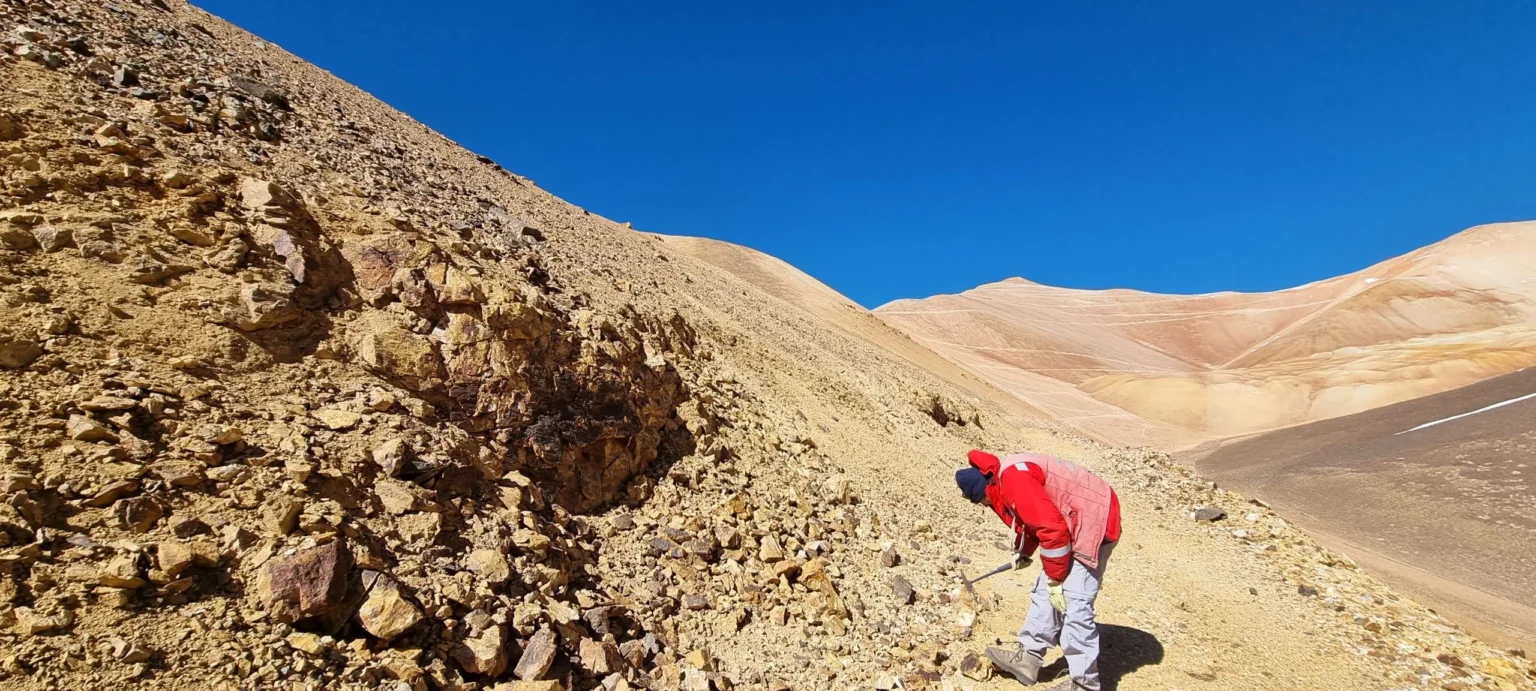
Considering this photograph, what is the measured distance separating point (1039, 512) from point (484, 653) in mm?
3016

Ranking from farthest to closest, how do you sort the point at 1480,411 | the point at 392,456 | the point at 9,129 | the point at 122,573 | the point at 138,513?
the point at 1480,411
the point at 9,129
the point at 392,456
the point at 138,513
the point at 122,573

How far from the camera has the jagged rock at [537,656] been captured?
349 cm

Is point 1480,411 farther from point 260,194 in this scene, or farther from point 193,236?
point 193,236

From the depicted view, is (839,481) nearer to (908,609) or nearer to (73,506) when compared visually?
(908,609)

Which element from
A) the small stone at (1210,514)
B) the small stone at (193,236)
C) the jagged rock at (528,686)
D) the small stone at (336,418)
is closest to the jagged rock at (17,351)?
the small stone at (336,418)

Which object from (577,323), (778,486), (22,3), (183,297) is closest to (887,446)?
(778,486)

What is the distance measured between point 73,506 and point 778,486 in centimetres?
473

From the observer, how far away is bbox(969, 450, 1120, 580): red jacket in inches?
153

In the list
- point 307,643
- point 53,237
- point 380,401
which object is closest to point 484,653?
point 307,643

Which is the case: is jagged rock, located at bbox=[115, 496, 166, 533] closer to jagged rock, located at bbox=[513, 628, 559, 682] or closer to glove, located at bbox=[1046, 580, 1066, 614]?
jagged rock, located at bbox=[513, 628, 559, 682]

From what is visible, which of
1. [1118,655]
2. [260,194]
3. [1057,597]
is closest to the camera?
[1057,597]

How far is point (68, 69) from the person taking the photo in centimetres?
566

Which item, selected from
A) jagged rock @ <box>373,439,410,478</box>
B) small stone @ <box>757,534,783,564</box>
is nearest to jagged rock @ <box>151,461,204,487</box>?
jagged rock @ <box>373,439,410,478</box>

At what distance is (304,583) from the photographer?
307 cm
